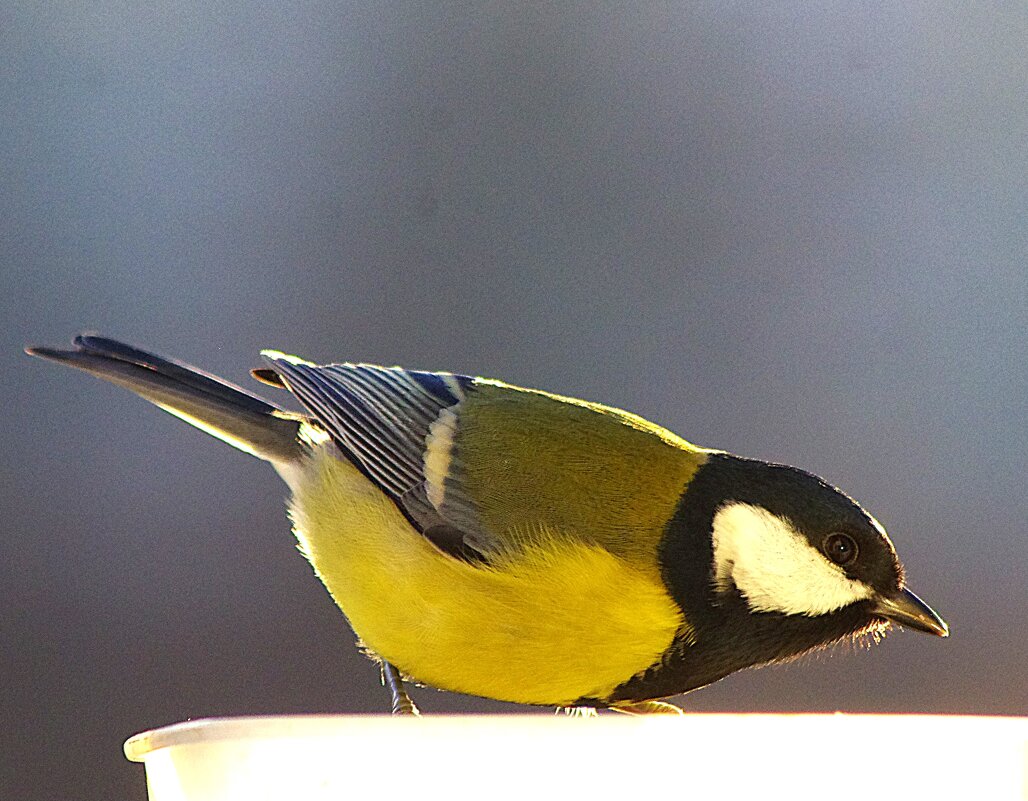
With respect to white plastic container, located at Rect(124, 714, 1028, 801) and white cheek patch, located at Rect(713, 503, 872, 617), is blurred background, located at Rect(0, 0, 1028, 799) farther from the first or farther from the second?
white plastic container, located at Rect(124, 714, 1028, 801)

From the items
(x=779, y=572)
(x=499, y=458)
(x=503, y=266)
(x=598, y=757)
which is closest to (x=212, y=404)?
(x=499, y=458)

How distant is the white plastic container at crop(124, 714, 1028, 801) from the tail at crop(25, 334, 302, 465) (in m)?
0.56

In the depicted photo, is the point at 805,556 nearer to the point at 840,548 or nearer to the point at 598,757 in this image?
the point at 840,548

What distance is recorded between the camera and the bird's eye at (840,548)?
2.69 ft

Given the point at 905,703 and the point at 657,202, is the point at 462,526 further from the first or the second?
the point at 657,202

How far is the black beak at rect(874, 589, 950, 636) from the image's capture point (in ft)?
2.75

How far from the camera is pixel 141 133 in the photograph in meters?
2.34

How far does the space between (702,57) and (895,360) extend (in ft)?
2.30

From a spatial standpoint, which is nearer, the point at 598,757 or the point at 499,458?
the point at 598,757

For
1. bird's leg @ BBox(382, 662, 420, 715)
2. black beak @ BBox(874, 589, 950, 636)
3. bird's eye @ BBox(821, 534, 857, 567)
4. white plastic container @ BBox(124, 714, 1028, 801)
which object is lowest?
bird's leg @ BBox(382, 662, 420, 715)

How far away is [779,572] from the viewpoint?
0.82 metres

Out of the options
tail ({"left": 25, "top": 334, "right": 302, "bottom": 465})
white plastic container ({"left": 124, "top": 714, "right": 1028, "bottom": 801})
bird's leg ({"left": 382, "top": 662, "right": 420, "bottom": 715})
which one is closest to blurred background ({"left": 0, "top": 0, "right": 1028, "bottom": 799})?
tail ({"left": 25, "top": 334, "right": 302, "bottom": 465})

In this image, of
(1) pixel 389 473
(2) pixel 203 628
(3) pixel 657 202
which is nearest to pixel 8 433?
(2) pixel 203 628

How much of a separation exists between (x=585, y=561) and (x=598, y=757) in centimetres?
33
